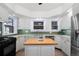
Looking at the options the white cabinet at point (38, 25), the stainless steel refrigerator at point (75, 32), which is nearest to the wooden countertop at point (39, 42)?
the white cabinet at point (38, 25)

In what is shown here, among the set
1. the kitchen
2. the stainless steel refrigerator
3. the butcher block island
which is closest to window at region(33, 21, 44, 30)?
the kitchen

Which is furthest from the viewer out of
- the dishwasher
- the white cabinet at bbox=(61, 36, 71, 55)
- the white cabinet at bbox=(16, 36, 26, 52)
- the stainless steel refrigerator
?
the stainless steel refrigerator

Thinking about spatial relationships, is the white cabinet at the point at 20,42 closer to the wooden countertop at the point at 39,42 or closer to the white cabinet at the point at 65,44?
the wooden countertop at the point at 39,42

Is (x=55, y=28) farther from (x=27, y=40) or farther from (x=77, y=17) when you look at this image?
(x=77, y=17)

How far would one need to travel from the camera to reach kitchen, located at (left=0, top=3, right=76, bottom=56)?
1.36 m

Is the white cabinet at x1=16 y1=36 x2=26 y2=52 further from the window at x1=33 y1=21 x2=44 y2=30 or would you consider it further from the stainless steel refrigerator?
the stainless steel refrigerator

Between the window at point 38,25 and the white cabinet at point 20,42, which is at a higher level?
the window at point 38,25

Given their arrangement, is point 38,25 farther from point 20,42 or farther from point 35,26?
point 20,42

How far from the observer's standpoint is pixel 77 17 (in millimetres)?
1790

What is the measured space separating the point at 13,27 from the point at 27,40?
10.7 inches

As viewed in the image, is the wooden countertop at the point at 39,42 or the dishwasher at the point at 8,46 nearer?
the dishwasher at the point at 8,46

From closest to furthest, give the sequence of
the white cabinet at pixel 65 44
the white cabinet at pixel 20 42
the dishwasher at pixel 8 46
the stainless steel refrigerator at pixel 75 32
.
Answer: the dishwasher at pixel 8 46 → the white cabinet at pixel 20 42 → the white cabinet at pixel 65 44 → the stainless steel refrigerator at pixel 75 32

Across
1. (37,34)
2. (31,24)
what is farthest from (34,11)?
(37,34)

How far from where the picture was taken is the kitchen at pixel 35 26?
1359mm
